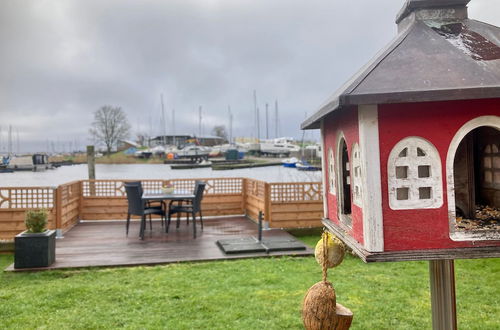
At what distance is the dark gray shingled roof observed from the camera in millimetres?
1347

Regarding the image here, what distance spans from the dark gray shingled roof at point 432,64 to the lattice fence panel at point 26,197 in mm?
6594

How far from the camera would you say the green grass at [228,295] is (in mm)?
3479

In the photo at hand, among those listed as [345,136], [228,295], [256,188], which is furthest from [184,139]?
[345,136]

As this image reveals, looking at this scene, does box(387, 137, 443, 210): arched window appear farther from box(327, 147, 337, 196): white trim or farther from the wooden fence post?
the wooden fence post

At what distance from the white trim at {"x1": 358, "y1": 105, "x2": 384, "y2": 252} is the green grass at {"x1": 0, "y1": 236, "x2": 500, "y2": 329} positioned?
2.15 metres

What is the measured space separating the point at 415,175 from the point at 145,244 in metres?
5.72

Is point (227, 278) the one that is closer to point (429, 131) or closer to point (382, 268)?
point (382, 268)

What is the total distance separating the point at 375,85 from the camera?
55.0 inches

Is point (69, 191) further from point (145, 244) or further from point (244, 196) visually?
point (244, 196)

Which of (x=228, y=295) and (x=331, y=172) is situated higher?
(x=331, y=172)

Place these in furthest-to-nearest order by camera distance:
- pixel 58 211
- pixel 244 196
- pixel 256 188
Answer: pixel 244 196, pixel 256 188, pixel 58 211

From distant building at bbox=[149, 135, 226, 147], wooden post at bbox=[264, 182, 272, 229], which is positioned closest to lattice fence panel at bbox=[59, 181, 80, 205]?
wooden post at bbox=[264, 182, 272, 229]

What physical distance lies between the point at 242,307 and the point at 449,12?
2.95m

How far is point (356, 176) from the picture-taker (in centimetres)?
164
